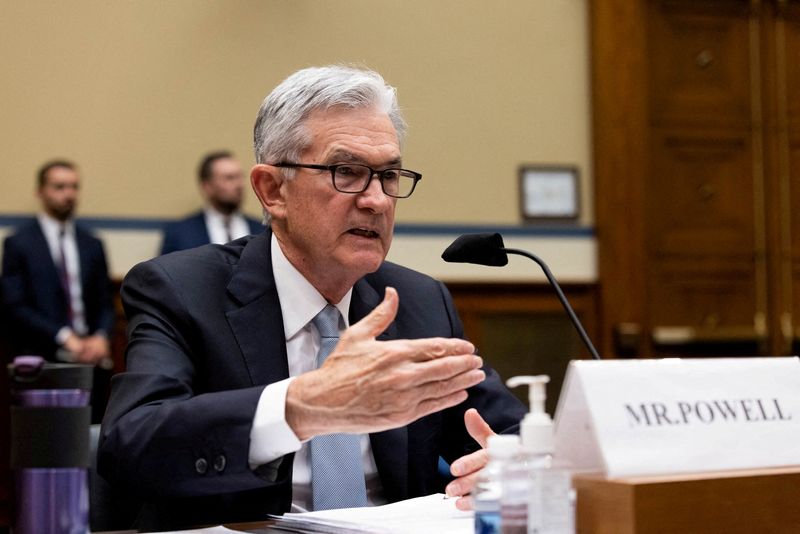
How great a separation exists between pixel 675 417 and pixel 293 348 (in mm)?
955

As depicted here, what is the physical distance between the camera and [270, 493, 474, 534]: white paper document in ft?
5.50

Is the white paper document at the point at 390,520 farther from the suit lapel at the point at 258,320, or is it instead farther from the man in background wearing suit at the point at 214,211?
the man in background wearing suit at the point at 214,211

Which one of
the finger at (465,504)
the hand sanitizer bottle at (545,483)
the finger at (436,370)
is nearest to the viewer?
the hand sanitizer bottle at (545,483)

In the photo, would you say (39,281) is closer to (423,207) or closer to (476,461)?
(423,207)

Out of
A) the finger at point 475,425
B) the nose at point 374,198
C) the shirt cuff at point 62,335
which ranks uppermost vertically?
the nose at point 374,198

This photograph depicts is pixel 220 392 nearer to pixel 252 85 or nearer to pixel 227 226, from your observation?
pixel 227 226

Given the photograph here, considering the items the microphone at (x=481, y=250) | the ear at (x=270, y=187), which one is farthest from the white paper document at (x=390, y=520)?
the ear at (x=270, y=187)

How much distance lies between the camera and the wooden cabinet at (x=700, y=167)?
7223 millimetres

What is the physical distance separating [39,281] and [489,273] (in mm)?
2607

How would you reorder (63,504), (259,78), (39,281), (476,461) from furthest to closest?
(259,78), (39,281), (476,461), (63,504)

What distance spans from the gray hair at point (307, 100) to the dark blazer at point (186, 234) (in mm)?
A: 4070

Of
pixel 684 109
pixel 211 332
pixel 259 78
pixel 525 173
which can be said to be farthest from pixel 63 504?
pixel 684 109

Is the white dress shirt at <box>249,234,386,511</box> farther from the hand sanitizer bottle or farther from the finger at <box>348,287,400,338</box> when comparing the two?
the hand sanitizer bottle

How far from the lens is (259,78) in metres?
6.70
